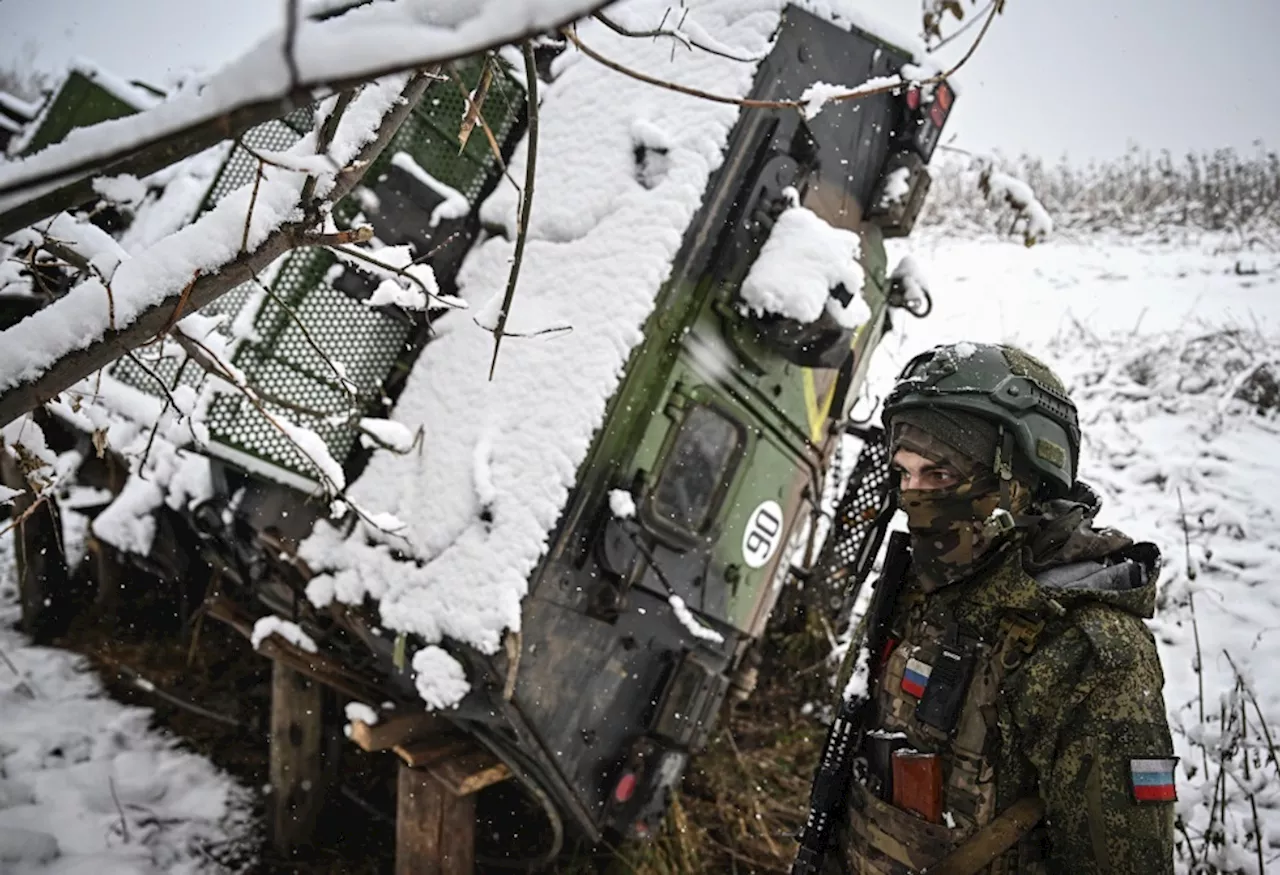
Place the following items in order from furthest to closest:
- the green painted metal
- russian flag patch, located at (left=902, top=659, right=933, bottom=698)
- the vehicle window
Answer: the green painted metal < the vehicle window < russian flag patch, located at (left=902, top=659, right=933, bottom=698)

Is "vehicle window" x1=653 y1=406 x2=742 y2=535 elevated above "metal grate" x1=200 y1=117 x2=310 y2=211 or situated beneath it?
situated beneath

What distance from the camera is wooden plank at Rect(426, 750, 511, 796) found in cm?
287

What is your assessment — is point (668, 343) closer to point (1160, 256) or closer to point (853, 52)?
point (853, 52)

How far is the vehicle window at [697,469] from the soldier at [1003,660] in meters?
0.98

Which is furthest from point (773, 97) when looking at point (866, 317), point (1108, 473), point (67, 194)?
point (1108, 473)

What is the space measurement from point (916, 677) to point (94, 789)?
13.4 feet

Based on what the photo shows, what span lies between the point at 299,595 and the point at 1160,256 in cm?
1029

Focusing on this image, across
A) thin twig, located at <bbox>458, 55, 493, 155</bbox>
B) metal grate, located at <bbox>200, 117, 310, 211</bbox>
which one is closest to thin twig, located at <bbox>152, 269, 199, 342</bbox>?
thin twig, located at <bbox>458, 55, 493, 155</bbox>

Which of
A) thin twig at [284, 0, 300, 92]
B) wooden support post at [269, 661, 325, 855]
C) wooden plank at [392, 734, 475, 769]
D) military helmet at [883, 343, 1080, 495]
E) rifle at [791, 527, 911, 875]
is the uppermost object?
military helmet at [883, 343, 1080, 495]

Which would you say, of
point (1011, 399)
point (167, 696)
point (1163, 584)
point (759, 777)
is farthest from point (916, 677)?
point (167, 696)

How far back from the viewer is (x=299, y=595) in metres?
3.16

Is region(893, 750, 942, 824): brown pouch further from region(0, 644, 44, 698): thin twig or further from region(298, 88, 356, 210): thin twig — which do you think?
region(0, 644, 44, 698): thin twig

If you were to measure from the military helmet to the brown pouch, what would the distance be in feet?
2.61

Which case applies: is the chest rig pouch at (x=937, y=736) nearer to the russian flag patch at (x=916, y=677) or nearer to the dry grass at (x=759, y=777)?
the russian flag patch at (x=916, y=677)
